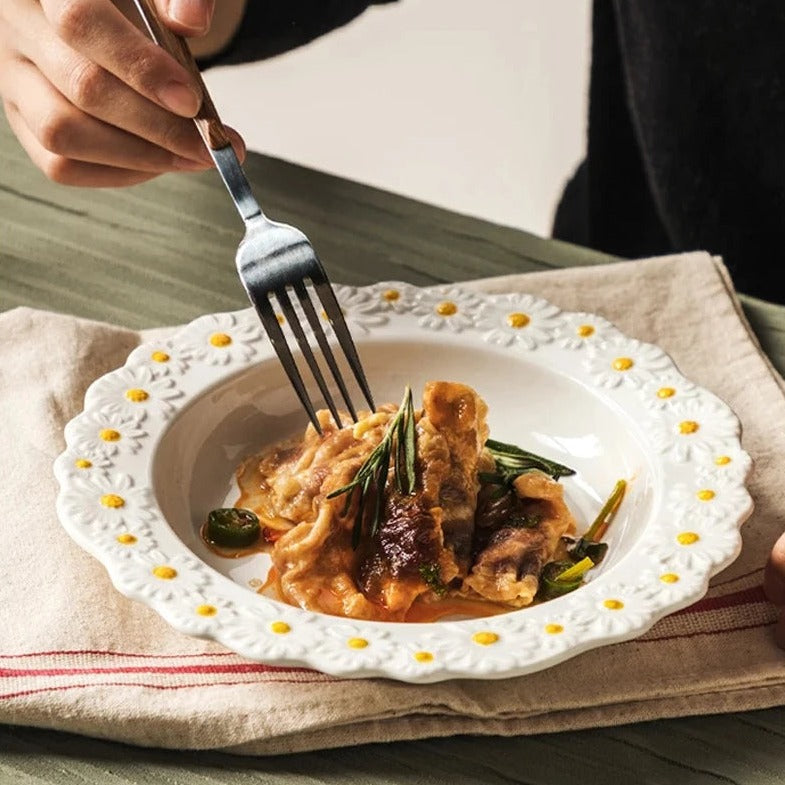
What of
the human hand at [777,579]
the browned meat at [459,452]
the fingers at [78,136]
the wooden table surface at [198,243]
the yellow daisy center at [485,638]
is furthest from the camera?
the wooden table surface at [198,243]

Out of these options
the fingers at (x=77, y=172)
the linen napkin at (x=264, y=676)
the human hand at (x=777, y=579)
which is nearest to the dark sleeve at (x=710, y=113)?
the linen napkin at (x=264, y=676)

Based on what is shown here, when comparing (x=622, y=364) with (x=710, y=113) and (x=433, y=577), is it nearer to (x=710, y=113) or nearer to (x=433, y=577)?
(x=433, y=577)

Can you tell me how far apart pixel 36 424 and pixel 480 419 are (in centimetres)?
52

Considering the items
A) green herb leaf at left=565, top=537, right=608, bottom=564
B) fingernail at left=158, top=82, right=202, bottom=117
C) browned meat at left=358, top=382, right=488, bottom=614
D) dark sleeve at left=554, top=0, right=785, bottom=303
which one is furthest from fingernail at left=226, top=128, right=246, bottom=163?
dark sleeve at left=554, top=0, right=785, bottom=303

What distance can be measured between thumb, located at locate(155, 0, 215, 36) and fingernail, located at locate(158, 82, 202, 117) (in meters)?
0.09

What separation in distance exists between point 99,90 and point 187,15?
0.43 ft

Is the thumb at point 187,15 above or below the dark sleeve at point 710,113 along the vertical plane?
above

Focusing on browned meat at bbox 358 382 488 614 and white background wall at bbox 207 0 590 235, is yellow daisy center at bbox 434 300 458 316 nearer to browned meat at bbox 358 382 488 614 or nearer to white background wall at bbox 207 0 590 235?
browned meat at bbox 358 382 488 614

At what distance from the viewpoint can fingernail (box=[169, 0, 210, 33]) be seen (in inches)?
61.6

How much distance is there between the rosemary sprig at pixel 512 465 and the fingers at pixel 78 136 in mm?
492

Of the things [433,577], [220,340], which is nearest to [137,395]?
[220,340]

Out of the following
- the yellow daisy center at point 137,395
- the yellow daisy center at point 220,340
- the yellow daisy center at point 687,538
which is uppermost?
the yellow daisy center at point 137,395

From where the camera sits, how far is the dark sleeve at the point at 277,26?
2.28 metres

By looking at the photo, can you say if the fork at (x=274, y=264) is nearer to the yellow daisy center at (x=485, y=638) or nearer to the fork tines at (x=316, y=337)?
Answer: the fork tines at (x=316, y=337)
